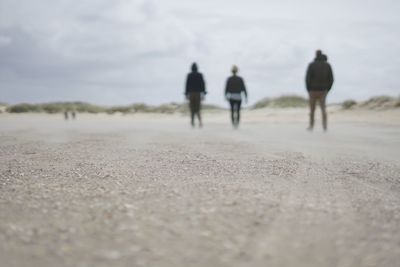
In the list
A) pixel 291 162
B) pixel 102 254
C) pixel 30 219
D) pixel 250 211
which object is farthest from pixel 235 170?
pixel 102 254

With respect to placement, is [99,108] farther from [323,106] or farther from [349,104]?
[323,106]

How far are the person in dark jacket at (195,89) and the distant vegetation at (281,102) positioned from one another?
20580 mm

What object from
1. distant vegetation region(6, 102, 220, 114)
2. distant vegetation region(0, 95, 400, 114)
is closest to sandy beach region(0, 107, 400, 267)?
distant vegetation region(0, 95, 400, 114)

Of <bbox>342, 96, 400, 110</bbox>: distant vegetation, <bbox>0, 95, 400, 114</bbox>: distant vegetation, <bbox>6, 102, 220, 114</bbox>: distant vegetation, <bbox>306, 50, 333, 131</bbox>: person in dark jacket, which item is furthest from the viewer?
<bbox>6, 102, 220, 114</bbox>: distant vegetation

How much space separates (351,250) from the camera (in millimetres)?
2564

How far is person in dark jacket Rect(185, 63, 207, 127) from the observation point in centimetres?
1667

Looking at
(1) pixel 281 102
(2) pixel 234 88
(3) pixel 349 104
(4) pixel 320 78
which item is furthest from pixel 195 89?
(1) pixel 281 102

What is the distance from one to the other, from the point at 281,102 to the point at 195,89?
22257mm

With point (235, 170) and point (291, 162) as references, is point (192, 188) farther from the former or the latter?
point (291, 162)

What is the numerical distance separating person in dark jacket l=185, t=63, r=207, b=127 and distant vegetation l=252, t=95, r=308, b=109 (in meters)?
20.6

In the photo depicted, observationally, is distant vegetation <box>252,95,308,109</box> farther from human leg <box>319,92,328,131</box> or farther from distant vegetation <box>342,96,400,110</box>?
human leg <box>319,92,328,131</box>

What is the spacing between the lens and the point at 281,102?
3806cm

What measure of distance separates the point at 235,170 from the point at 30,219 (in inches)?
99.3

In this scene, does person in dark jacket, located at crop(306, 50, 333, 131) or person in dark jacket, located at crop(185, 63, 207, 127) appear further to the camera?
person in dark jacket, located at crop(185, 63, 207, 127)
